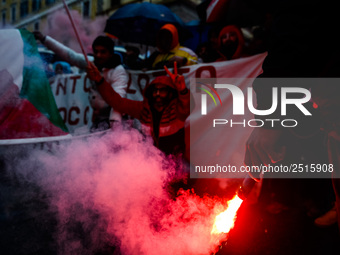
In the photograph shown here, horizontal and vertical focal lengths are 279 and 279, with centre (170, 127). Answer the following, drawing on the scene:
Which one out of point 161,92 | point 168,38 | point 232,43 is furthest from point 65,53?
point 232,43

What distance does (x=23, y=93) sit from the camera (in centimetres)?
337

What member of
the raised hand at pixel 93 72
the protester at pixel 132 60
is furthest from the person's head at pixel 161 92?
the protester at pixel 132 60

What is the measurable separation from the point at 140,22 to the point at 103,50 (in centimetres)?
163

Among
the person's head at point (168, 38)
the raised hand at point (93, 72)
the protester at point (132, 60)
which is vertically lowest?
the protester at point (132, 60)

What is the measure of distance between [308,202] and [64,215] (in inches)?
114

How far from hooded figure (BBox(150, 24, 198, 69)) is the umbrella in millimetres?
889

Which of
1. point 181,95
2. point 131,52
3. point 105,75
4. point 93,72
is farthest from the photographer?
point 131,52

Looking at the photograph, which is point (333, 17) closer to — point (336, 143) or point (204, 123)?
point (336, 143)

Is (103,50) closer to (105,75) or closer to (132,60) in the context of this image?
(105,75)

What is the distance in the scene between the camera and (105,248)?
2.41 metres

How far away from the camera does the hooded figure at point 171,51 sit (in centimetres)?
438

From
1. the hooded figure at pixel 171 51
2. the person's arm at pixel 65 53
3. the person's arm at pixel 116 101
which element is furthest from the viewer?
the person's arm at pixel 65 53

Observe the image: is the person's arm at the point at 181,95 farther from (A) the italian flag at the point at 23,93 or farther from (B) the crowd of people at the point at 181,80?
(A) the italian flag at the point at 23,93

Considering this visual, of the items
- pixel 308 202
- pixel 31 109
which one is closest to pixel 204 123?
pixel 308 202
